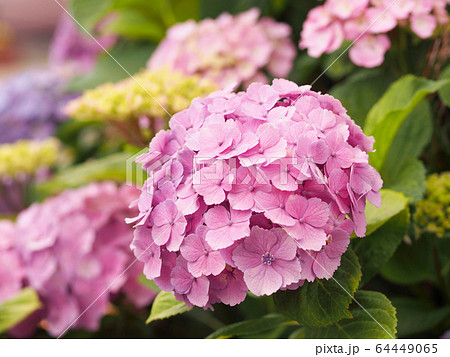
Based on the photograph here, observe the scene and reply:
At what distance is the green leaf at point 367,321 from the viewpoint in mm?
353

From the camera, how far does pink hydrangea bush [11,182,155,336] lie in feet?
2.06

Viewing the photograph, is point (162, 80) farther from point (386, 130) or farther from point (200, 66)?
point (386, 130)

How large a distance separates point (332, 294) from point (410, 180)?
0.19 meters

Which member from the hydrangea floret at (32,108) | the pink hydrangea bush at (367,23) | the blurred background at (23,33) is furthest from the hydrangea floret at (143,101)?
the blurred background at (23,33)

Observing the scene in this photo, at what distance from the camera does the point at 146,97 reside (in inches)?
22.3

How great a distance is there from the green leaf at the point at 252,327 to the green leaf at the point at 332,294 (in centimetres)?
8

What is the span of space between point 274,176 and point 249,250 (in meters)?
0.05

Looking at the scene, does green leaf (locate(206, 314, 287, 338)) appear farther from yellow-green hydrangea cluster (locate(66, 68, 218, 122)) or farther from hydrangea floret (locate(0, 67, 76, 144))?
hydrangea floret (locate(0, 67, 76, 144))

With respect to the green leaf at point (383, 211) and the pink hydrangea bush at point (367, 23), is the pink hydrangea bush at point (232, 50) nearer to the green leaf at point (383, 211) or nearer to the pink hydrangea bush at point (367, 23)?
the pink hydrangea bush at point (367, 23)

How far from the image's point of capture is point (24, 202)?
94 centimetres

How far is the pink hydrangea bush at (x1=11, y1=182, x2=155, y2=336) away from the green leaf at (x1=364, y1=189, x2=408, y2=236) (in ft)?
1.03

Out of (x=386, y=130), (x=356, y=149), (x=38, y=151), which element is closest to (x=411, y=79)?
(x=386, y=130)

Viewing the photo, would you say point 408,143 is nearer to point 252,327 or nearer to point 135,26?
point 252,327

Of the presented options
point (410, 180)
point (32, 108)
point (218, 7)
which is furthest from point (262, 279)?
point (32, 108)
